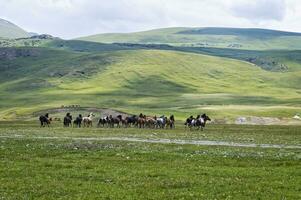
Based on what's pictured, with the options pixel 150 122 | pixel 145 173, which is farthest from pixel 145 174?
pixel 150 122

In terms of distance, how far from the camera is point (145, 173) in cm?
2959

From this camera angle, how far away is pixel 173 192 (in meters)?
24.1

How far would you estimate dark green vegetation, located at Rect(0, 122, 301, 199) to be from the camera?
23.9 meters

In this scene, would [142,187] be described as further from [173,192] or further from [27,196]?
[27,196]

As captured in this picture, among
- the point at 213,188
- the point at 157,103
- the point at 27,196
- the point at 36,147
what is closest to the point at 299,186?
the point at 213,188

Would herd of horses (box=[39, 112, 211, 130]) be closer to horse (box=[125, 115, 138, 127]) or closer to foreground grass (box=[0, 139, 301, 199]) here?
horse (box=[125, 115, 138, 127])

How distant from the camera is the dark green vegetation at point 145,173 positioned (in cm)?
2386

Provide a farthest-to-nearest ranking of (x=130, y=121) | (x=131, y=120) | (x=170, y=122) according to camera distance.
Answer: (x=130, y=121) < (x=131, y=120) < (x=170, y=122)

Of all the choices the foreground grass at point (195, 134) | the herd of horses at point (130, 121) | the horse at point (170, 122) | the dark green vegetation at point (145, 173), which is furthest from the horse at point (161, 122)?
the dark green vegetation at point (145, 173)

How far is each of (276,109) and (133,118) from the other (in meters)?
64.7

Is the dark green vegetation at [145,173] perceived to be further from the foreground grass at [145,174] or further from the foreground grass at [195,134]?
the foreground grass at [195,134]

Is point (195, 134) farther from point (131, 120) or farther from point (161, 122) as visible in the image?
point (131, 120)

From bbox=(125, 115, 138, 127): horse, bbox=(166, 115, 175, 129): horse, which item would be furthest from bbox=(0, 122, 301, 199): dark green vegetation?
bbox=(125, 115, 138, 127): horse

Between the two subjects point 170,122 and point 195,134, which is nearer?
point 195,134
